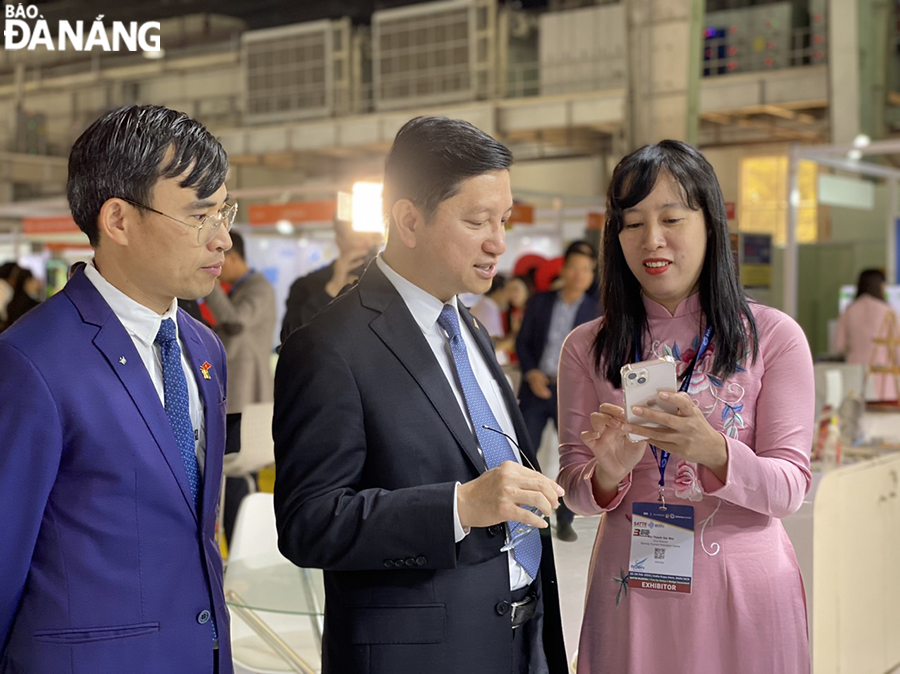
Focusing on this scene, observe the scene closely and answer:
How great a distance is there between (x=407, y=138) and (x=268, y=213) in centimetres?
1156

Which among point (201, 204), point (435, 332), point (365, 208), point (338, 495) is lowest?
point (338, 495)

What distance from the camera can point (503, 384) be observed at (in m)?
1.86

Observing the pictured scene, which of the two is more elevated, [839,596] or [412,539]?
[412,539]

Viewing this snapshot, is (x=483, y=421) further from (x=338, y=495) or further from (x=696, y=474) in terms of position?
(x=696, y=474)

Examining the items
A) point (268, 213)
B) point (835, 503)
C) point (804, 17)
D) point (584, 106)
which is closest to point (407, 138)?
point (835, 503)

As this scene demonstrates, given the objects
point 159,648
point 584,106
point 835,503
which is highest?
point 584,106

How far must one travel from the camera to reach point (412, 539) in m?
1.53

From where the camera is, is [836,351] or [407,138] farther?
[836,351]

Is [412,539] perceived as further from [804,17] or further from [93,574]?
[804,17]

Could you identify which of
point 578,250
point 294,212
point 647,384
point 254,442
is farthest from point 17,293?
point 294,212

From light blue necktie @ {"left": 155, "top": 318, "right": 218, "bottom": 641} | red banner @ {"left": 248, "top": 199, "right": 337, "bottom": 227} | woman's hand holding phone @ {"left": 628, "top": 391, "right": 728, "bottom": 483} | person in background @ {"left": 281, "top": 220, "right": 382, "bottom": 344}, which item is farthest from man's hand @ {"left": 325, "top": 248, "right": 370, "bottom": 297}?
red banner @ {"left": 248, "top": 199, "right": 337, "bottom": 227}

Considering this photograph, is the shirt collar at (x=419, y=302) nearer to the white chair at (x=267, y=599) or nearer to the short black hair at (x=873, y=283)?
the white chair at (x=267, y=599)

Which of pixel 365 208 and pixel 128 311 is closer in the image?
pixel 128 311

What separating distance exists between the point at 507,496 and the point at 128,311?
642mm
